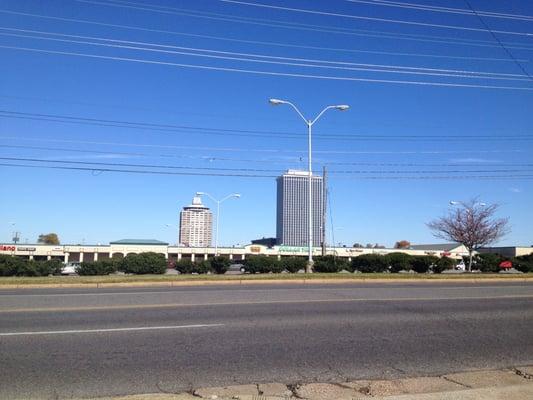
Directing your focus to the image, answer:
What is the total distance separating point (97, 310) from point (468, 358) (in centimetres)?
852

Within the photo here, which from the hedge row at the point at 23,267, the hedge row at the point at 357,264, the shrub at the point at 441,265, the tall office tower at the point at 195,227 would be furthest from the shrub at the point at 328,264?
the tall office tower at the point at 195,227

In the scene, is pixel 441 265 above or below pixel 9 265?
above

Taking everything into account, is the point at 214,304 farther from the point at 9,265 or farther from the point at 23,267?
the point at 9,265

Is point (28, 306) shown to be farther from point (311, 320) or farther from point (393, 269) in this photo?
point (393, 269)

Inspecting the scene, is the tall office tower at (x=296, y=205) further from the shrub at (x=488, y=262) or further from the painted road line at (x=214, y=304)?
the painted road line at (x=214, y=304)

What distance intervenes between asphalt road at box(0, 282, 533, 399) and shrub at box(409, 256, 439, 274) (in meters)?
18.2

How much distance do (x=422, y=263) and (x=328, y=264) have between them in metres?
6.73

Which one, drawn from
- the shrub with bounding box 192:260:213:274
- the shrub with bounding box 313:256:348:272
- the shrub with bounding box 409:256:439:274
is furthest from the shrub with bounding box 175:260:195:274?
the shrub with bounding box 409:256:439:274

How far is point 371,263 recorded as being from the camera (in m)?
31.7

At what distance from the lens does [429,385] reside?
20.2ft

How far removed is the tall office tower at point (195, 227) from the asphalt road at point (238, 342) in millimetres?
112776

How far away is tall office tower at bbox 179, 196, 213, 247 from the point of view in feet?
422

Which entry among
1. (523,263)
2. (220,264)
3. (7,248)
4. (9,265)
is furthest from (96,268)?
(7,248)

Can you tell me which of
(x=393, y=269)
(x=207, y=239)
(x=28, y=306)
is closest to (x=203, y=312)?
(x=28, y=306)
